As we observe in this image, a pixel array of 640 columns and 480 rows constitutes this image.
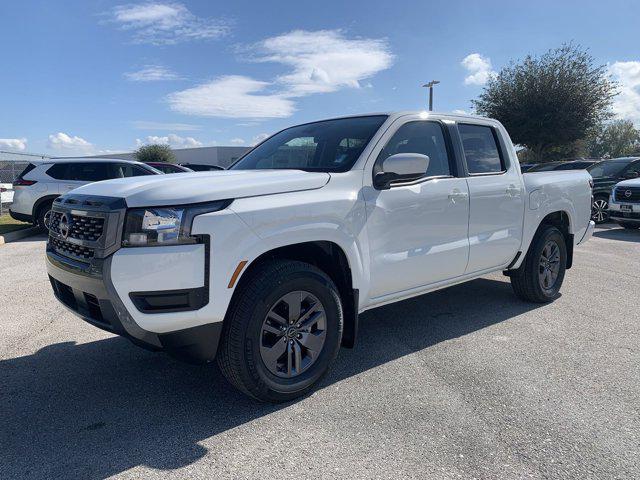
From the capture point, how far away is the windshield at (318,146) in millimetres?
3699

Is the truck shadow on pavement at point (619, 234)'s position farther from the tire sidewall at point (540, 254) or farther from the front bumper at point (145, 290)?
the front bumper at point (145, 290)

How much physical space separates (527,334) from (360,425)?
224 cm

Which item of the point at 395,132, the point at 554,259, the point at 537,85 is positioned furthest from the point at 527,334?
the point at 537,85

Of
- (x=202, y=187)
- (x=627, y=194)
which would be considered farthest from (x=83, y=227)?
(x=627, y=194)

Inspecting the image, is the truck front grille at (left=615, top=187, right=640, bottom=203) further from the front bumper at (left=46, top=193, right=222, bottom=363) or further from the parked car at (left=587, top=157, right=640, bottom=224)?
the front bumper at (left=46, top=193, right=222, bottom=363)

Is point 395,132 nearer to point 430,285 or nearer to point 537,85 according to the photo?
→ point 430,285

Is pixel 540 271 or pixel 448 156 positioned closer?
pixel 448 156

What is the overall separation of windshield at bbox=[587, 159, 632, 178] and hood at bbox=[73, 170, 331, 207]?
42.2ft

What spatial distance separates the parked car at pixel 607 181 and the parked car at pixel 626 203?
40.6 inches

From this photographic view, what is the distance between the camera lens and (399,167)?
3363mm

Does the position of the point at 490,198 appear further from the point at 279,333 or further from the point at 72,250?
the point at 72,250

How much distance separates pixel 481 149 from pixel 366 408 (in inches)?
109

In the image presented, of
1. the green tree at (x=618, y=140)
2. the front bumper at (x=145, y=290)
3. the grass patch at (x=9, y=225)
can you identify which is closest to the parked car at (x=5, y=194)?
the grass patch at (x=9, y=225)

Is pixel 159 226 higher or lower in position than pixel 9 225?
higher
